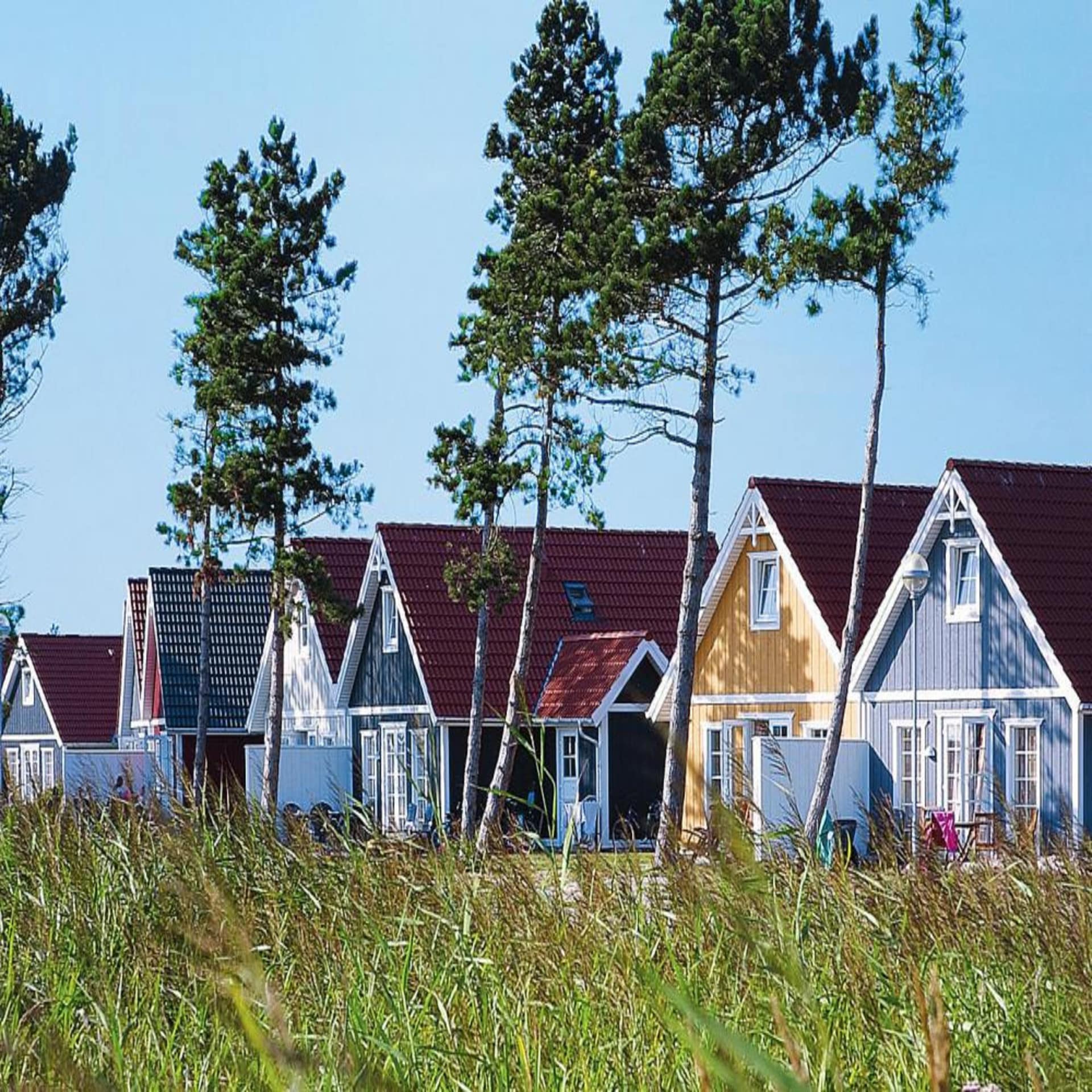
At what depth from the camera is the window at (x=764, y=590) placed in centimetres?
3781

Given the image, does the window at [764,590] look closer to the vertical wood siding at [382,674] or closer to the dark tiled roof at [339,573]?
the vertical wood siding at [382,674]

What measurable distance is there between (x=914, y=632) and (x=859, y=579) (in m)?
1.20

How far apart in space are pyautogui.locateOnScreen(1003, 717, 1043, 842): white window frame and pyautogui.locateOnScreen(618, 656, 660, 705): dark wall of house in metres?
10.4

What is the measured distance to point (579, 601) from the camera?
45938mm

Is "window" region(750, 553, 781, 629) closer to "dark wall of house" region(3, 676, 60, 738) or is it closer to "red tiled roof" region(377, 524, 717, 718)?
"red tiled roof" region(377, 524, 717, 718)

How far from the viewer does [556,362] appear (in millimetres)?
34031

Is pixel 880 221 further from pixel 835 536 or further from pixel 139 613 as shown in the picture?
pixel 139 613

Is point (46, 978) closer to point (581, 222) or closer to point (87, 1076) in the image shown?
point (87, 1076)

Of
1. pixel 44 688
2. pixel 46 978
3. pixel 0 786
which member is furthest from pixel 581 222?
pixel 44 688

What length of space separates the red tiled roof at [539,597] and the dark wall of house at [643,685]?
65 cm

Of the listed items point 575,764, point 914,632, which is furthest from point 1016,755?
point 575,764

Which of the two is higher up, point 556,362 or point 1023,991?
point 556,362

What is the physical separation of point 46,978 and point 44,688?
60583mm

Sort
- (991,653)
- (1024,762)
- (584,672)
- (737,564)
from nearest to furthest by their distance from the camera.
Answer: (1024,762) → (991,653) → (737,564) → (584,672)
